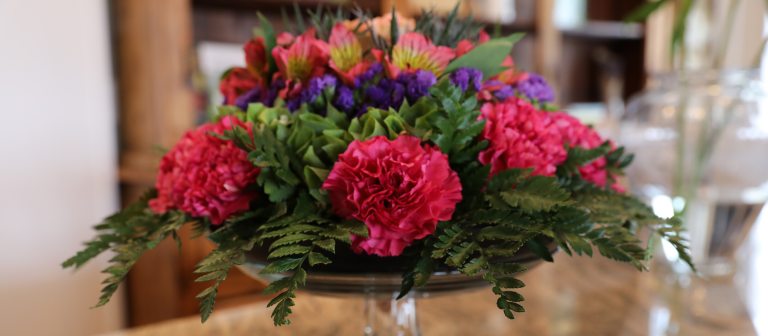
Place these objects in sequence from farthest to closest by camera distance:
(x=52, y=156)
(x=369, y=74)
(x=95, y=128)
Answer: (x=95, y=128), (x=52, y=156), (x=369, y=74)

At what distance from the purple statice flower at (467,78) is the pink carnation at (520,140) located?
2 centimetres

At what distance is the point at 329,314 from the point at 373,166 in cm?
56

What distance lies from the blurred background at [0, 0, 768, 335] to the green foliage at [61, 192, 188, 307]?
887mm

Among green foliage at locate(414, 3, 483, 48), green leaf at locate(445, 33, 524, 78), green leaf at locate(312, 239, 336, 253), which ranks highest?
green foliage at locate(414, 3, 483, 48)

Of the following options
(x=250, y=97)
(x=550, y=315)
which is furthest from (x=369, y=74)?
(x=550, y=315)

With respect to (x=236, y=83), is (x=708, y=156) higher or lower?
lower

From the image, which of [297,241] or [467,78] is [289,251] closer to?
[297,241]

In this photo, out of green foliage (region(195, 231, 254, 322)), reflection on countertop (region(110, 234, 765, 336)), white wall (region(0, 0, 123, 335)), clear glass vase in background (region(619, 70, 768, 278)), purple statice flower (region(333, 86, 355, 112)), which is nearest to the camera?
green foliage (region(195, 231, 254, 322))

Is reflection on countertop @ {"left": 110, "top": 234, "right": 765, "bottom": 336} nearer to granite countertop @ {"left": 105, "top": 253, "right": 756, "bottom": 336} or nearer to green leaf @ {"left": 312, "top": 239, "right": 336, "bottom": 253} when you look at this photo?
granite countertop @ {"left": 105, "top": 253, "right": 756, "bottom": 336}

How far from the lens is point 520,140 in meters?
0.47

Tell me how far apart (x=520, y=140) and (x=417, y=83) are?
9 cm

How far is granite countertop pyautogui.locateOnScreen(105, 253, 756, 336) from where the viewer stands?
845 millimetres

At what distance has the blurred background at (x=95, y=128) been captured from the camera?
1.39 metres

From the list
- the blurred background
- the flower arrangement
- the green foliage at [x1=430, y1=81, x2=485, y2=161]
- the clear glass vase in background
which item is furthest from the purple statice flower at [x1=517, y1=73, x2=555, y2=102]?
the blurred background
